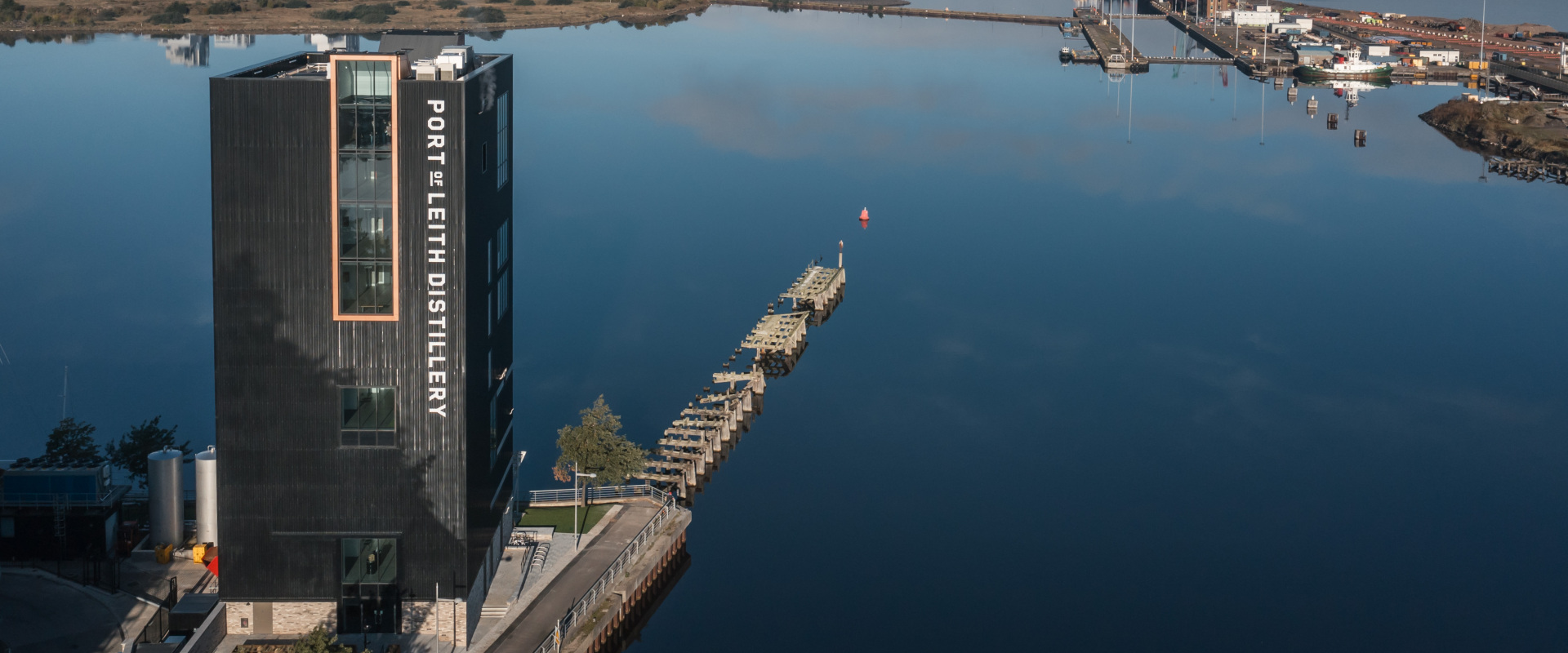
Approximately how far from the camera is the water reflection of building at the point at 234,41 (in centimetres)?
15238

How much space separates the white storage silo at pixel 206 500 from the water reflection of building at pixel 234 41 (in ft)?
387

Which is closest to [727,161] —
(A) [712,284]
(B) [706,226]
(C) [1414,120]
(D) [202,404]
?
(B) [706,226]

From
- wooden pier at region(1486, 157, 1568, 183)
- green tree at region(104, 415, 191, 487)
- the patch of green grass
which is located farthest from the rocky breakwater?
green tree at region(104, 415, 191, 487)

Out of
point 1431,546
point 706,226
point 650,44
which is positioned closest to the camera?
point 1431,546

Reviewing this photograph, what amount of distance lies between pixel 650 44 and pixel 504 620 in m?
132

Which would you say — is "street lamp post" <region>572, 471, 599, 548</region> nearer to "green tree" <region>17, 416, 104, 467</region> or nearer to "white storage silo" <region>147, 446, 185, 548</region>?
"white storage silo" <region>147, 446, 185, 548</region>

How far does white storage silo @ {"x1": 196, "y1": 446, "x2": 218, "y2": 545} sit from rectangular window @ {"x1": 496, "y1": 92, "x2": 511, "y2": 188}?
382 inches

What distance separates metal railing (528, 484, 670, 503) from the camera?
154 ft

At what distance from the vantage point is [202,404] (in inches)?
2318

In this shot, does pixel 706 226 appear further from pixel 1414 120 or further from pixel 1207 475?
pixel 1414 120

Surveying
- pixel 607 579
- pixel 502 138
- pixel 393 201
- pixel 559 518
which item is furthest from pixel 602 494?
pixel 393 201

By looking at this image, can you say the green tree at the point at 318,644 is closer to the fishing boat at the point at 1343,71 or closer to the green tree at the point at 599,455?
the green tree at the point at 599,455

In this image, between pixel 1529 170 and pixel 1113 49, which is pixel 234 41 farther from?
pixel 1529 170

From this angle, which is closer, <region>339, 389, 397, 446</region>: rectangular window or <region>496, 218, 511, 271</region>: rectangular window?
<region>339, 389, 397, 446</region>: rectangular window
